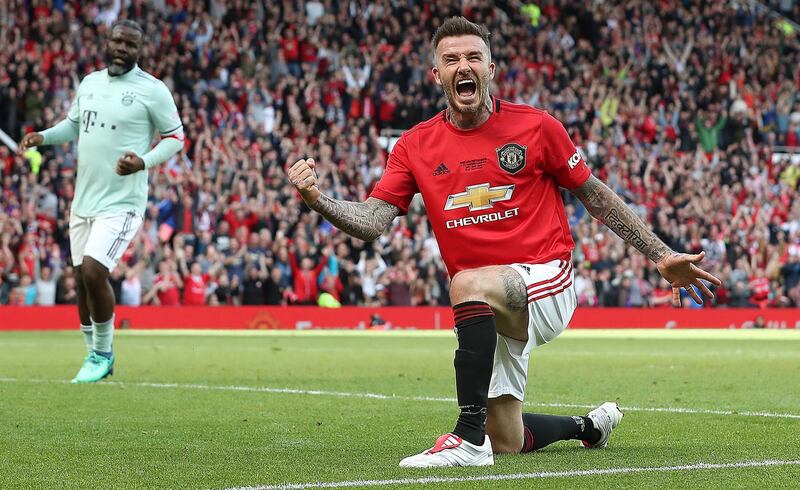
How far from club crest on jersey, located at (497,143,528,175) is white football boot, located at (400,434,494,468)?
4.36 ft

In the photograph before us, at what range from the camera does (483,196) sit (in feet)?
20.0

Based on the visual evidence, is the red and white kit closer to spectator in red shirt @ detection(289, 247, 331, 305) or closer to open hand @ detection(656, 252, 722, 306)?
open hand @ detection(656, 252, 722, 306)

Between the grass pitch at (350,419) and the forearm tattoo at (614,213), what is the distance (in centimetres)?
99

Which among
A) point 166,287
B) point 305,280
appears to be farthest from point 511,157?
point 305,280

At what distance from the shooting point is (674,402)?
8.87 meters

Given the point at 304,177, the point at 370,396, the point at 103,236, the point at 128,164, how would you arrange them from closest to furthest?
the point at 304,177 → the point at 370,396 → the point at 128,164 → the point at 103,236

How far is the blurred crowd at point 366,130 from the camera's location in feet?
76.7

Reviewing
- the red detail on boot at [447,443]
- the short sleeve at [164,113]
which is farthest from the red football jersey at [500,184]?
the short sleeve at [164,113]

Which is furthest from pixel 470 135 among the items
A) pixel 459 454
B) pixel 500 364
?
pixel 459 454

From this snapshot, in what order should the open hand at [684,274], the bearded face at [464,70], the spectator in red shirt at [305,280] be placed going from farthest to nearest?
the spectator in red shirt at [305,280], the bearded face at [464,70], the open hand at [684,274]

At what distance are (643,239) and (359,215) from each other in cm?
133

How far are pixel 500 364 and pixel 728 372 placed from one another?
667cm

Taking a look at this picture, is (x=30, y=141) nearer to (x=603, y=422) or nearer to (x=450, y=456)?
(x=603, y=422)

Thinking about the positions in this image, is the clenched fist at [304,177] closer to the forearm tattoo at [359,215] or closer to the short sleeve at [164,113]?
the forearm tattoo at [359,215]
